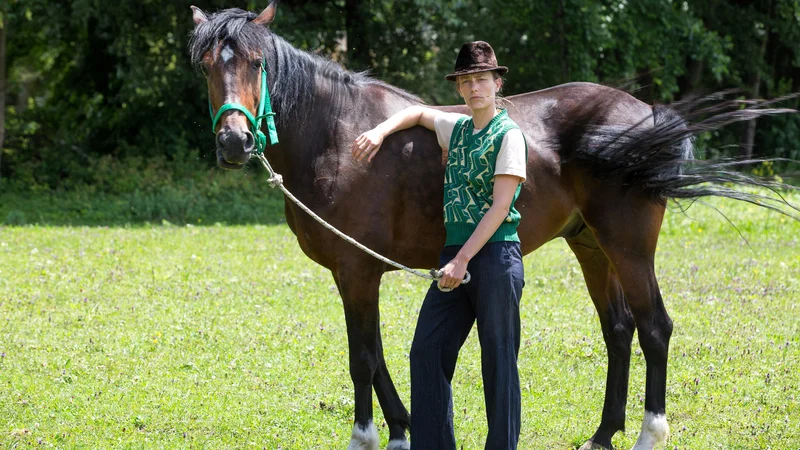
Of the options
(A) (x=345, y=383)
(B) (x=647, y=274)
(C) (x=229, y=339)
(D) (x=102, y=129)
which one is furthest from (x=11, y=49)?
(B) (x=647, y=274)

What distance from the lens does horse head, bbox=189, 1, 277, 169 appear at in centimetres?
374

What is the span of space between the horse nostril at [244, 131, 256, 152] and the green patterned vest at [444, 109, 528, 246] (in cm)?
88

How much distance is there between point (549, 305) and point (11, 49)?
14250 mm

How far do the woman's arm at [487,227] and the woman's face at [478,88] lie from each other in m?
0.33

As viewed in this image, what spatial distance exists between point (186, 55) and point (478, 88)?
46.6 ft

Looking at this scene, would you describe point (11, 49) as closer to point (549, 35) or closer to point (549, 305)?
point (549, 35)

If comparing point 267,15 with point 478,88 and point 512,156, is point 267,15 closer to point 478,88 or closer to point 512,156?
point 478,88

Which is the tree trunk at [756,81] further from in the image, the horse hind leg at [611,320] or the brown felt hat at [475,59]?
the brown felt hat at [475,59]

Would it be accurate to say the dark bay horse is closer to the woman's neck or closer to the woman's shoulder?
the woman's shoulder

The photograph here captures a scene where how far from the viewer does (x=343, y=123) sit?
4.39 m

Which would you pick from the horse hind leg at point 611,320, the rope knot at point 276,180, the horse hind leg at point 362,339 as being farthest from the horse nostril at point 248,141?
the horse hind leg at point 611,320

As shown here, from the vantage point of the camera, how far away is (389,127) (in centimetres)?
411

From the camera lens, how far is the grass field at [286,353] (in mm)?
4820

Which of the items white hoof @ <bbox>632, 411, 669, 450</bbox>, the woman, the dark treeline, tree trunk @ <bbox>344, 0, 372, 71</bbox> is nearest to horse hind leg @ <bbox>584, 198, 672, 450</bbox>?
white hoof @ <bbox>632, 411, 669, 450</bbox>
